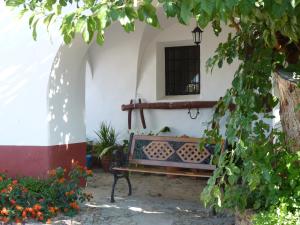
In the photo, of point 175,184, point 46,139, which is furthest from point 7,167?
point 175,184

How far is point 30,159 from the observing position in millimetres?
6109

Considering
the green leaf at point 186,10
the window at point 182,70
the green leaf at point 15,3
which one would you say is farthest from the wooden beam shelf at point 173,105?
the green leaf at point 186,10

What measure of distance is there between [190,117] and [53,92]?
3.51 metres

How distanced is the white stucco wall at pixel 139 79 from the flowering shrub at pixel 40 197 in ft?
11.9

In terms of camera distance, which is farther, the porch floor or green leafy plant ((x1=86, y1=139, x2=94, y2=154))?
green leafy plant ((x1=86, y1=139, x2=94, y2=154))

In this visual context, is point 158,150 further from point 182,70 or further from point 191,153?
point 182,70

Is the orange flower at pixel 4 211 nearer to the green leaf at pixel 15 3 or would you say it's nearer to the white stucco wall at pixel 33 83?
the white stucco wall at pixel 33 83

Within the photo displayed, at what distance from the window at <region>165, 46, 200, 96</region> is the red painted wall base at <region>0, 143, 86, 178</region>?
3707 mm

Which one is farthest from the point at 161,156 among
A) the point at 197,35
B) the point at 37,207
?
the point at 197,35

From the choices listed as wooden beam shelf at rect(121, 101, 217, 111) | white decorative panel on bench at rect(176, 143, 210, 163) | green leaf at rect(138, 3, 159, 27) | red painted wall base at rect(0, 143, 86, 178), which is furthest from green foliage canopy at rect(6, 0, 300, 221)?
wooden beam shelf at rect(121, 101, 217, 111)

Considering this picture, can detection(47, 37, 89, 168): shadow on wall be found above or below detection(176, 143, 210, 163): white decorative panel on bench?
above

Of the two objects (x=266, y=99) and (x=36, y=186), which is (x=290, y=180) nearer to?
(x=266, y=99)

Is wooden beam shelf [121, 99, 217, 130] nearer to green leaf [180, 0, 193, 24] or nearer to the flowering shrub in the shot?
the flowering shrub

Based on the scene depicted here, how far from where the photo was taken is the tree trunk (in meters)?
3.90
